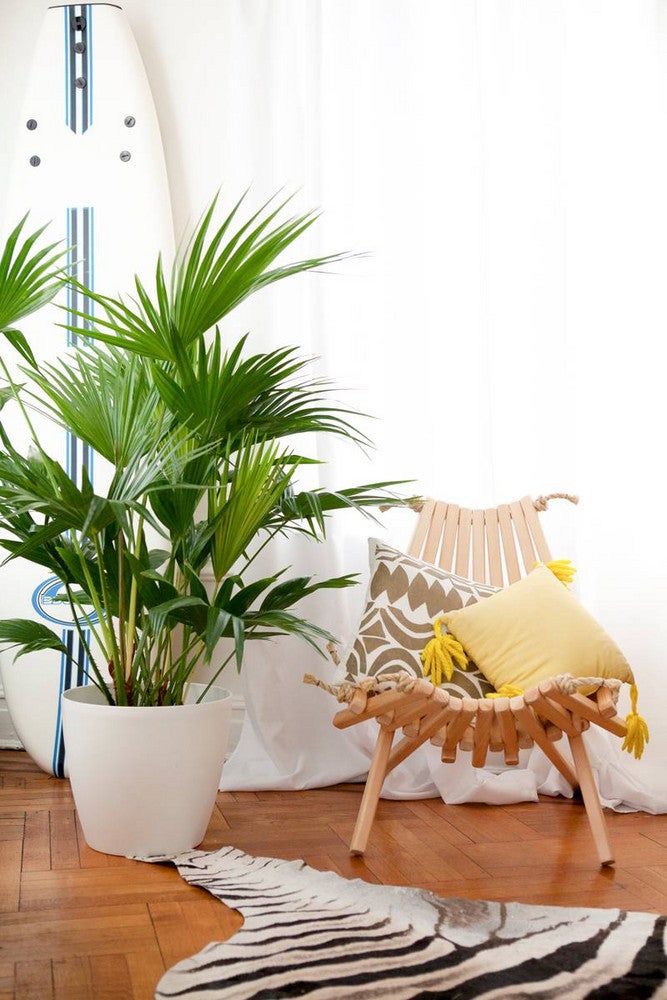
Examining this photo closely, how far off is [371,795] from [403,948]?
54cm

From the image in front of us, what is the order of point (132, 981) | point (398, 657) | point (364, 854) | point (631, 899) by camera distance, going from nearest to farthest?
point (132, 981) → point (631, 899) → point (364, 854) → point (398, 657)

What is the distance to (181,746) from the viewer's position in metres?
1.98

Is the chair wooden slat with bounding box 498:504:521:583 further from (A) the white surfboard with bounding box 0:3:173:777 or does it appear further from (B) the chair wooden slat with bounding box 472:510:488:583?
(A) the white surfboard with bounding box 0:3:173:777

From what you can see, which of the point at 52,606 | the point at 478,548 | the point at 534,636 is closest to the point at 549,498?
the point at 478,548

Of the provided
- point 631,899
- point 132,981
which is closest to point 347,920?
point 132,981

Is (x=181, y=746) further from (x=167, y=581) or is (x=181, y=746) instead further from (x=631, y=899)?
(x=631, y=899)

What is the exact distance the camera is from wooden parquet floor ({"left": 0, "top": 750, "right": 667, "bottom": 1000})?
1.53 m

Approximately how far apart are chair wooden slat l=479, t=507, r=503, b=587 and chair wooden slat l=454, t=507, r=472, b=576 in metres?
0.05

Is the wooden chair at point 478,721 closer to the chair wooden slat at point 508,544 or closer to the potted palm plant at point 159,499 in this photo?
the potted palm plant at point 159,499

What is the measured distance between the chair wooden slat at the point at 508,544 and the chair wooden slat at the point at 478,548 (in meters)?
0.05

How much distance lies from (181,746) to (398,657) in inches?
22.2

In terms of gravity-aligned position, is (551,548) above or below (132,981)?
above

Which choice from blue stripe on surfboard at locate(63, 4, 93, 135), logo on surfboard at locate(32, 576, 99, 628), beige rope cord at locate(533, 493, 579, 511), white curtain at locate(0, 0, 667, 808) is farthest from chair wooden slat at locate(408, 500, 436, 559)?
blue stripe on surfboard at locate(63, 4, 93, 135)

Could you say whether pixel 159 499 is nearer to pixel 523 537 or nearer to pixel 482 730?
pixel 482 730
